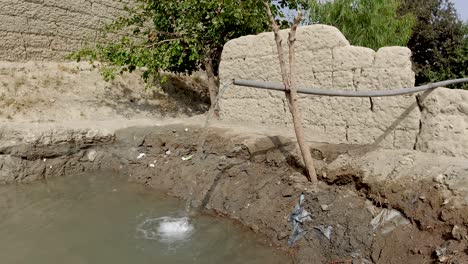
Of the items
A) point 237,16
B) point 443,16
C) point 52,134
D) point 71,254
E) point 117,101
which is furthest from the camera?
point 443,16

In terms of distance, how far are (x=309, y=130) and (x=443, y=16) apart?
1033cm

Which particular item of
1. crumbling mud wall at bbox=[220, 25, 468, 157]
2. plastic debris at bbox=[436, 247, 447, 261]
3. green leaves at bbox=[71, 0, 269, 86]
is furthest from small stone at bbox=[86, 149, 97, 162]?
plastic debris at bbox=[436, 247, 447, 261]

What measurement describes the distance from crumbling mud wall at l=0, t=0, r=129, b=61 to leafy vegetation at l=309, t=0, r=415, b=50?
502 cm

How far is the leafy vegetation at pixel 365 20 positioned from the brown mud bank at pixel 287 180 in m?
5.38

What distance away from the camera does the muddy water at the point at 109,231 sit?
3428 mm

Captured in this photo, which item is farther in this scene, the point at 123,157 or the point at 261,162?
the point at 123,157

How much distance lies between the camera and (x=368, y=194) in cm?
359

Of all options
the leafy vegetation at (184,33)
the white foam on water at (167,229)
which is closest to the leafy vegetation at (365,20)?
the leafy vegetation at (184,33)

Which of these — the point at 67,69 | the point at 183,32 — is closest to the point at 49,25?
the point at 67,69

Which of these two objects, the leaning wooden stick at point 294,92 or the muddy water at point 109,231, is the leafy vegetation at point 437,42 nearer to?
the leaning wooden stick at point 294,92

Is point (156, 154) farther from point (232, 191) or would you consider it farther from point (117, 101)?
point (117, 101)

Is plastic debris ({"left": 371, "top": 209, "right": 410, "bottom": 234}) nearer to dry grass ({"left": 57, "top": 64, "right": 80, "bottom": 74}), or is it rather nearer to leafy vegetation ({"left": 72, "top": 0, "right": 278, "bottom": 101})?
leafy vegetation ({"left": 72, "top": 0, "right": 278, "bottom": 101})

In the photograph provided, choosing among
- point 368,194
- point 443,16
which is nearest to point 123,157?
point 368,194

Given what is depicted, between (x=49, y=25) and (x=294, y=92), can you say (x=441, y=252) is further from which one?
(x=49, y=25)
